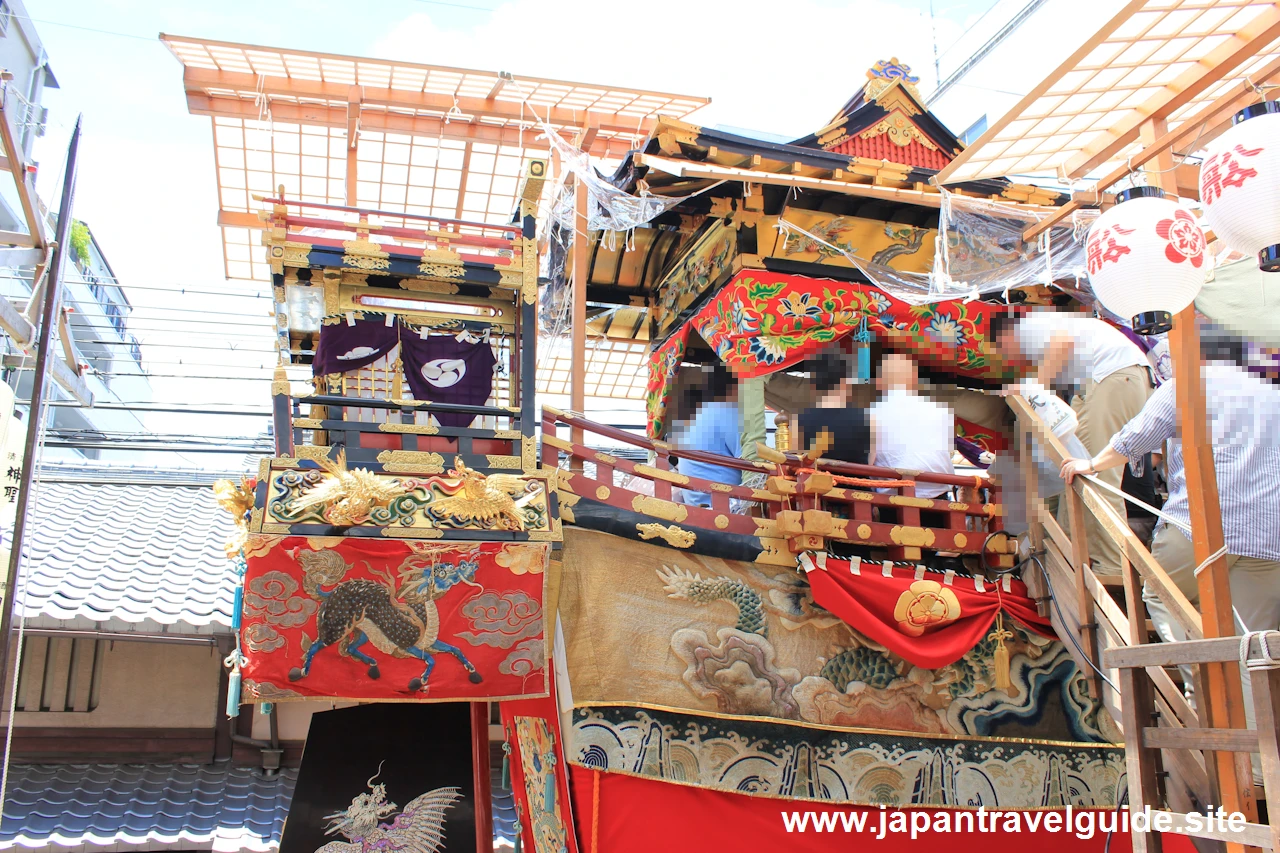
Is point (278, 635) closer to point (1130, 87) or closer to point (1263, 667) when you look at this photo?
point (1263, 667)

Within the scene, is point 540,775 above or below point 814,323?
below

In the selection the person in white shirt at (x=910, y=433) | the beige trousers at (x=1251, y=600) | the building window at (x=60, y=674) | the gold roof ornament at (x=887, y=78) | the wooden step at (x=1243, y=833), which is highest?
the gold roof ornament at (x=887, y=78)

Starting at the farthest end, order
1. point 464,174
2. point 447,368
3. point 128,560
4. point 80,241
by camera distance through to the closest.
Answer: point 80,241
point 464,174
point 128,560
point 447,368

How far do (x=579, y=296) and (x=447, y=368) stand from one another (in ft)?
4.82

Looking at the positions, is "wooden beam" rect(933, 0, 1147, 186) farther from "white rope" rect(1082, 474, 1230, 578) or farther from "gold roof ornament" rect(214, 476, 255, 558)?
"gold roof ornament" rect(214, 476, 255, 558)

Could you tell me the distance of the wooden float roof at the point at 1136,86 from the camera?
4176 mm

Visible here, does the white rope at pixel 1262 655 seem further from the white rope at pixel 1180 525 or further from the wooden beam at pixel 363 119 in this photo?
the wooden beam at pixel 363 119

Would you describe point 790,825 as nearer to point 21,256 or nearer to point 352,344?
point 352,344

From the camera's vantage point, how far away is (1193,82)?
4.23 m

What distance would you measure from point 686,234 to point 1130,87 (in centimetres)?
390

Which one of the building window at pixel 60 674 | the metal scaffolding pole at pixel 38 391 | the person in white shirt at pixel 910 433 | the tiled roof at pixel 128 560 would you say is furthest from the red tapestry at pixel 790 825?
the building window at pixel 60 674

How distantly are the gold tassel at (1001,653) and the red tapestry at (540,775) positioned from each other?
2501mm

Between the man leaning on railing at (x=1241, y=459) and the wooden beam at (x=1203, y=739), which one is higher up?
the man leaning on railing at (x=1241, y=459)

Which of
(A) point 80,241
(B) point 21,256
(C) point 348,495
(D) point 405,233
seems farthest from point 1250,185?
(A) point 80,241
